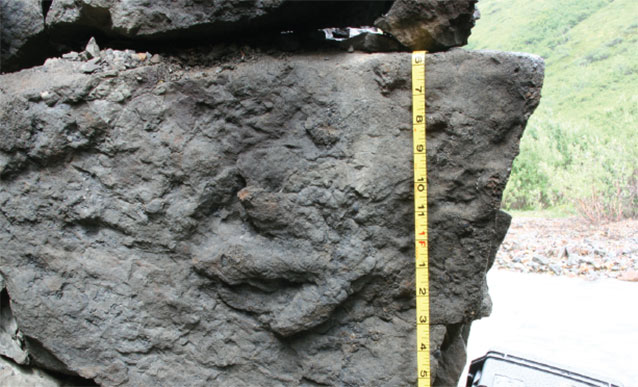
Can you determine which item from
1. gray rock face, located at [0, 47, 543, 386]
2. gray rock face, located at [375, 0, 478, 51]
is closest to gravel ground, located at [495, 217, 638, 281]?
gray rock face, located at [0, 47, 543, 386]

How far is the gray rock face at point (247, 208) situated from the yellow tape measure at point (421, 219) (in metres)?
0.02

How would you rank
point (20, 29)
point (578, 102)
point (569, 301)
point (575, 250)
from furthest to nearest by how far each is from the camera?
point (578, 102) < point (575, 250) < point (569, 301) < point (20, 29)

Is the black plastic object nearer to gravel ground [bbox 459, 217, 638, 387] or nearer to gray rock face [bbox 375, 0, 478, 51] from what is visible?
gravel ground [bbox 459, 217, 638, 387]

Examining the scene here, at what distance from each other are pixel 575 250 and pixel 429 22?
177 inches

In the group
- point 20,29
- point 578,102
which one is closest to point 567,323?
point 20,29

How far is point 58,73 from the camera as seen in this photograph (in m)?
1.76

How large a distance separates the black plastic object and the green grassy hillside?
492 cm

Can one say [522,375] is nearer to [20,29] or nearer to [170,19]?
[170,19]

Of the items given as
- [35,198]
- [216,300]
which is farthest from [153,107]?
[216,300]

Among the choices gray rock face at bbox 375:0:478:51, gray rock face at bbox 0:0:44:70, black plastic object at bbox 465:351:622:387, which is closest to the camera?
gray rock face at bbox 375:0:478:51

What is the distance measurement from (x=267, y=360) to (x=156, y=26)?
1.17m

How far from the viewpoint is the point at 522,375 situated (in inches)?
84.9

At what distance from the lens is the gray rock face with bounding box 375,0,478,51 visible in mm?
1558

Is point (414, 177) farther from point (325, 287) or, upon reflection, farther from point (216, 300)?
point (216, 300)
